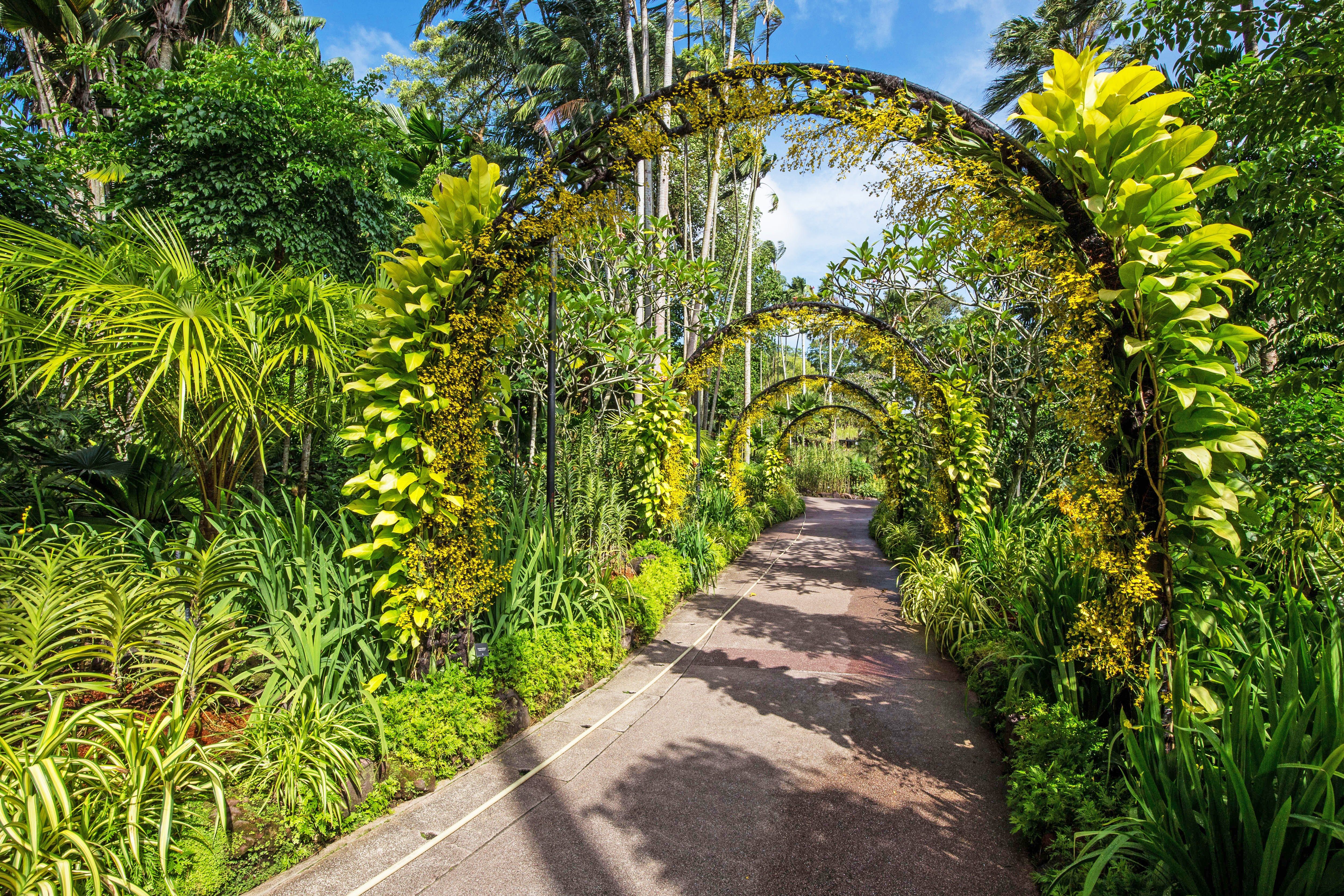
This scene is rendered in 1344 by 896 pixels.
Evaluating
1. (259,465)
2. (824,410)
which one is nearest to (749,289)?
(824,410)

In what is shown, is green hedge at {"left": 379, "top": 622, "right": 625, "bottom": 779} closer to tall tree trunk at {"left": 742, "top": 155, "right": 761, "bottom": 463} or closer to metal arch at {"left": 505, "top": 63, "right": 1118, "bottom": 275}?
metal arch at {"left": 505, "top": 63, "right": 1118, "bottom": 275}

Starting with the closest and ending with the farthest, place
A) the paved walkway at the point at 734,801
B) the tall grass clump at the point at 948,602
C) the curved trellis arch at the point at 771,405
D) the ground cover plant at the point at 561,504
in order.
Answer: the ground cover plant at the point at 561,504
the paved walkway at the point at 734,801
the tall grass clump at the point at 948,602
the curved trellis arch at the point at 771,405

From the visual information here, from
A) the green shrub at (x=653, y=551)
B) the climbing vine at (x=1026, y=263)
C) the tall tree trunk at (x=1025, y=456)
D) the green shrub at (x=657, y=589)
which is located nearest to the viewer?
the climbing vine at (x=1026, y=263)

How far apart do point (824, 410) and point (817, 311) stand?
5887 mm

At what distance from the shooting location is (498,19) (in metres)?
15.9

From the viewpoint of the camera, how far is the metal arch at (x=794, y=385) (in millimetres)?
9742

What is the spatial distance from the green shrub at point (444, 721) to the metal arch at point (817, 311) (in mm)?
5358

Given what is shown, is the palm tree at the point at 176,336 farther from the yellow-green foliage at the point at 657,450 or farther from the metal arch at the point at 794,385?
the metal arch at the point at 794,385

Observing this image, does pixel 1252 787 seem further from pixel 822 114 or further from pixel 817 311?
pixel 817 311

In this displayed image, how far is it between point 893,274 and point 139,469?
→ 301 inches

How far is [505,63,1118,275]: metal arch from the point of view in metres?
2.33

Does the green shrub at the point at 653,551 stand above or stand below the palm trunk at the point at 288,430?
below

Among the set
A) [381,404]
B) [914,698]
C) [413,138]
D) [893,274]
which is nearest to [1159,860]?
[914,698]

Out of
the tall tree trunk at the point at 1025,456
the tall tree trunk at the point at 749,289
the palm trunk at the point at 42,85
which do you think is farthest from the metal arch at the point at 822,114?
the tall tree trunk at the point at 749,289
